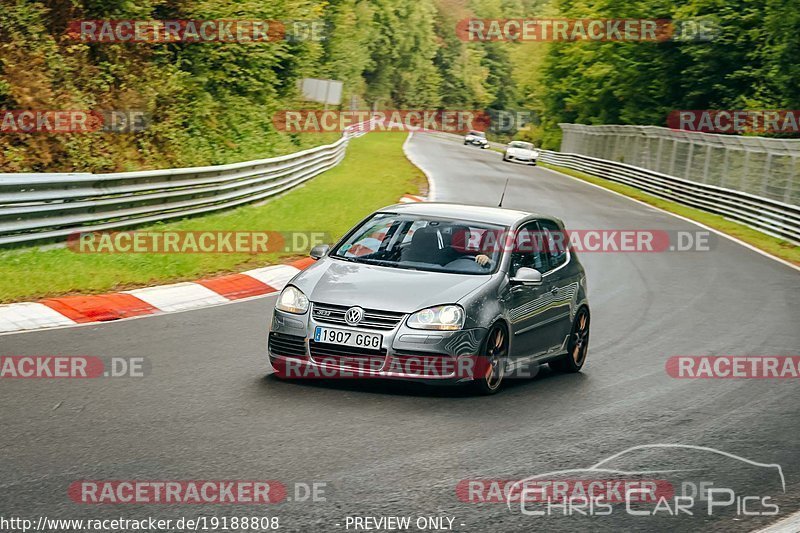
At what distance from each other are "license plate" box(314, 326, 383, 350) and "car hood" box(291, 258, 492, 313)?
8.7 inches

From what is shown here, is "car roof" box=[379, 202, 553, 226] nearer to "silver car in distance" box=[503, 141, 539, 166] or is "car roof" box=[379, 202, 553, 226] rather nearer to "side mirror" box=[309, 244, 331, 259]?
"side mirror" box=[309, 244, 331, 259]

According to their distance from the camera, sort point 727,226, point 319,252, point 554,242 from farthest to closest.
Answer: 1. point 727,226
2. point 554,242
3. point 319,252

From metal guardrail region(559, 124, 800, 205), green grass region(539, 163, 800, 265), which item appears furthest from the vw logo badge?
metal guardrail region(559, 124, 800, 205)

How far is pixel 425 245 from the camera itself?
9719 millimetres

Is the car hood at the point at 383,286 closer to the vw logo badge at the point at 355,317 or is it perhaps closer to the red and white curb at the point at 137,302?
the vw logo badge at the point at 355,317

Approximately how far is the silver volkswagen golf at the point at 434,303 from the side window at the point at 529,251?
0.04 ft

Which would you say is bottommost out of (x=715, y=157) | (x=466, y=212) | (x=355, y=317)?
(x=355, y=317)

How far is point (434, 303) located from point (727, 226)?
24.8 meters

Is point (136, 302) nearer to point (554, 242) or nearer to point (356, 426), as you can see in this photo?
point (554, 242)

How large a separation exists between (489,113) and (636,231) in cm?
12285

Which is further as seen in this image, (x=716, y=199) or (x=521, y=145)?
(x=521, y=145)

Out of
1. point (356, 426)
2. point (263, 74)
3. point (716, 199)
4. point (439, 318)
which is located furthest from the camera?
point (716, 199)

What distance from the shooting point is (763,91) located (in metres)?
47.7

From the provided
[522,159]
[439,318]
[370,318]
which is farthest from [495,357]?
[522,159]
